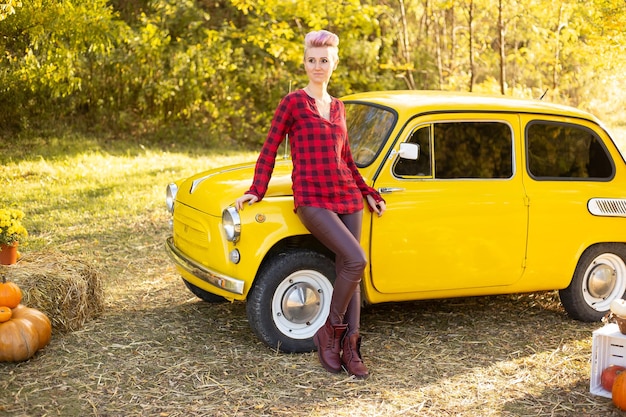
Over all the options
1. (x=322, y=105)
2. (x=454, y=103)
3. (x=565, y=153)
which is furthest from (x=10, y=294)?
(x=565, y=153)

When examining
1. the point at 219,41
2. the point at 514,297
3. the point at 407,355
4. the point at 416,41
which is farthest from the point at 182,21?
the point at 407,355

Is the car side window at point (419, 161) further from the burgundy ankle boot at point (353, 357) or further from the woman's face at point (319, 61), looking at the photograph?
the burgundy ankle boot at point (353, 357)

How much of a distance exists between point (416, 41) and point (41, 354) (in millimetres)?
13808

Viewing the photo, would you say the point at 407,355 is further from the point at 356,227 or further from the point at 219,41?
the point at 219,41

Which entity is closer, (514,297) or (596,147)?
(596,147)

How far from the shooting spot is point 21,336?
17.2 ft

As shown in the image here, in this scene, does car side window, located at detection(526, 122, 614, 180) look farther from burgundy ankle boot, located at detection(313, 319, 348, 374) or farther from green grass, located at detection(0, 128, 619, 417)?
burgundy ankle boot, located at detection(313, 319, 348, 374)

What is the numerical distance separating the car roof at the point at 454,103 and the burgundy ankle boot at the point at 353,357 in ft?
5.50

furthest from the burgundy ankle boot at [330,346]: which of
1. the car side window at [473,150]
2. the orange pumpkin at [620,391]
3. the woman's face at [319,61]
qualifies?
the orange pumpkin at [620,391]

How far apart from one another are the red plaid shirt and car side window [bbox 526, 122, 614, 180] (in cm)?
180

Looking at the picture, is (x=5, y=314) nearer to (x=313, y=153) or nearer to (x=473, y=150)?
(x=313, y=153)

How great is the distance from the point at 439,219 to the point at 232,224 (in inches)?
58.8

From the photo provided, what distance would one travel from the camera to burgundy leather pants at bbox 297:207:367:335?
16.5 ft

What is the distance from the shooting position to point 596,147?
6.49m
